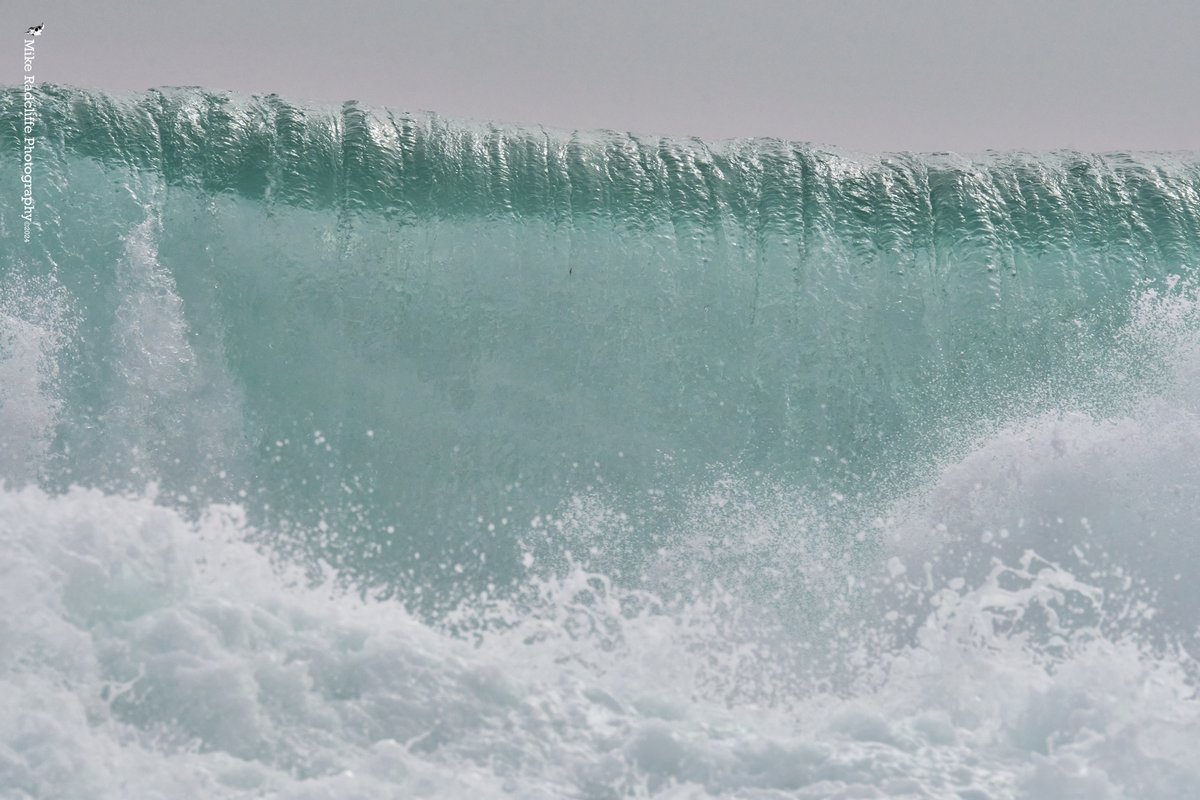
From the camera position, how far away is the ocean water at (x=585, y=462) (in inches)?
87.8

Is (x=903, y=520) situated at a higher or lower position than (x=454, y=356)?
lower

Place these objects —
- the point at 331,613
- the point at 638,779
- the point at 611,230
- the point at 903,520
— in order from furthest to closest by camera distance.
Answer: the point at 611,230, the point at 903,520, the point at 331,613, the point at 638,779

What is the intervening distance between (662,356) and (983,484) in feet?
2.32

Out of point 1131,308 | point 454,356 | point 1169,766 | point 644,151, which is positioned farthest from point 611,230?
point 1169,766

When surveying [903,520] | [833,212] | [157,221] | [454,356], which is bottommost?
[903,520]

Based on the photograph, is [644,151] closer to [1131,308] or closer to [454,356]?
[454,356]

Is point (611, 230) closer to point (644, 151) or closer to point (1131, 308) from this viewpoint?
point (644, 151)

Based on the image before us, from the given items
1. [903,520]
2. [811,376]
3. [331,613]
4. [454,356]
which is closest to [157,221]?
[454,356]

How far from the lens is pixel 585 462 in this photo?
2652 millimetres

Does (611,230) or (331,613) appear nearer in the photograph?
(331,613)

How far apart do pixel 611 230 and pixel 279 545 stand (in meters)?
0.97

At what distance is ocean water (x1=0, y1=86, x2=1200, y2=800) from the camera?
2230 millimetres

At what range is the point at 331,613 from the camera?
7.89 feet

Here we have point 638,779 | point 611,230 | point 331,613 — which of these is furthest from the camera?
point 611,230
